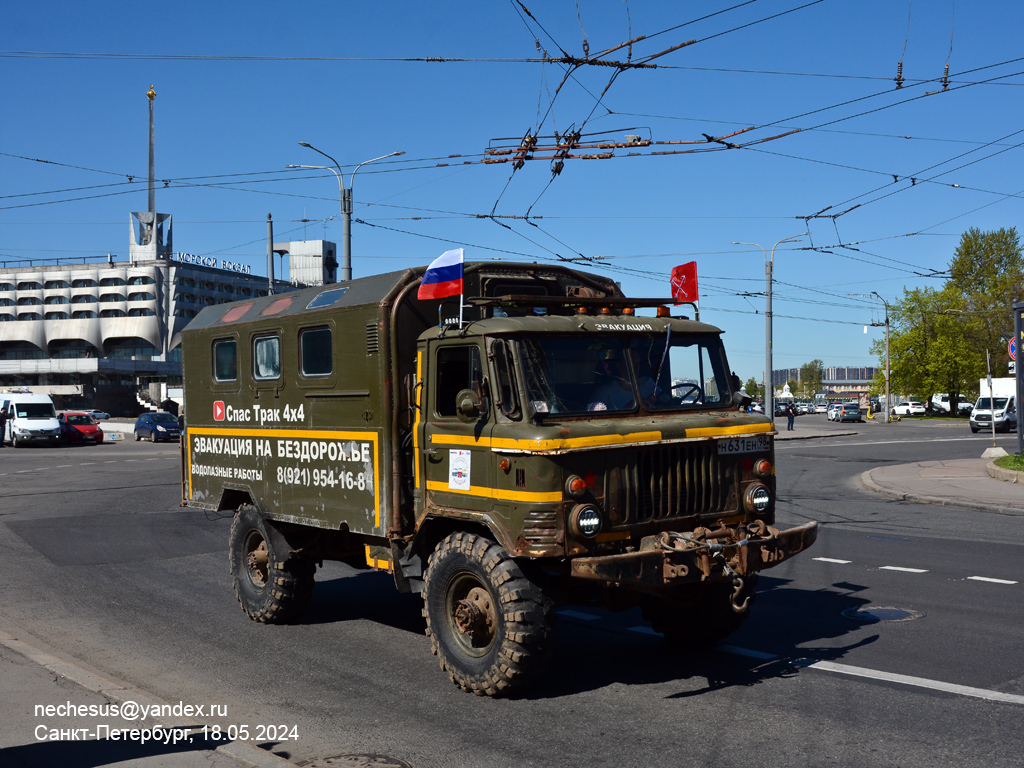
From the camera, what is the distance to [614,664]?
736 cm

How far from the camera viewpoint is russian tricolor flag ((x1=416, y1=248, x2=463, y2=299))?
284 inches

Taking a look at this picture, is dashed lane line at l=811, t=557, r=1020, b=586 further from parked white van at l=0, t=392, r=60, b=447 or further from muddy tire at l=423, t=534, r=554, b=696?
parked white van at l=0, t=392, r=60, b=447

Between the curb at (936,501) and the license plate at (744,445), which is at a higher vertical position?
the license plate at (744,445)

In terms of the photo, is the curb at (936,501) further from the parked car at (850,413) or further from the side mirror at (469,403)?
the parked car at (850,413)

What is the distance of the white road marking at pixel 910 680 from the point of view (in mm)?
6230

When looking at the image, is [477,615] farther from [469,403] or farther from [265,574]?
[265,574]

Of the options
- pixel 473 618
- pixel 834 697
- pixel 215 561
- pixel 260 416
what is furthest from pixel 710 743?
pixel 215 561

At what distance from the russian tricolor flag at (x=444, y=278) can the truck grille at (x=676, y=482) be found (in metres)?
1.93

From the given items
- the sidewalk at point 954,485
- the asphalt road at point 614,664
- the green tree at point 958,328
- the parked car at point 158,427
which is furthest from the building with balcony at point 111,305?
the asphalt road at point 614,664

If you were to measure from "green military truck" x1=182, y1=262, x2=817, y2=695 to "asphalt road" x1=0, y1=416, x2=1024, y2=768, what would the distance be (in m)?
0.51

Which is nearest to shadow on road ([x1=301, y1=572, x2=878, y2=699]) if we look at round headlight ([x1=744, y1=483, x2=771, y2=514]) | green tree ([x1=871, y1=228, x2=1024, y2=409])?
round headlight ([x1=744, y1=483, x2=771, y2=514])

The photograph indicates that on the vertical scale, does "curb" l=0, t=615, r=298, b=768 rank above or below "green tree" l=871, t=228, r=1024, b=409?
below

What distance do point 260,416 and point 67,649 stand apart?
2677 millimetres

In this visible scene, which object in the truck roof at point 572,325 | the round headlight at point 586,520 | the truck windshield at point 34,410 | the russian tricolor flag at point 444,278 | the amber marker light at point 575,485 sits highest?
the russian tricolor flag at point 444,278
